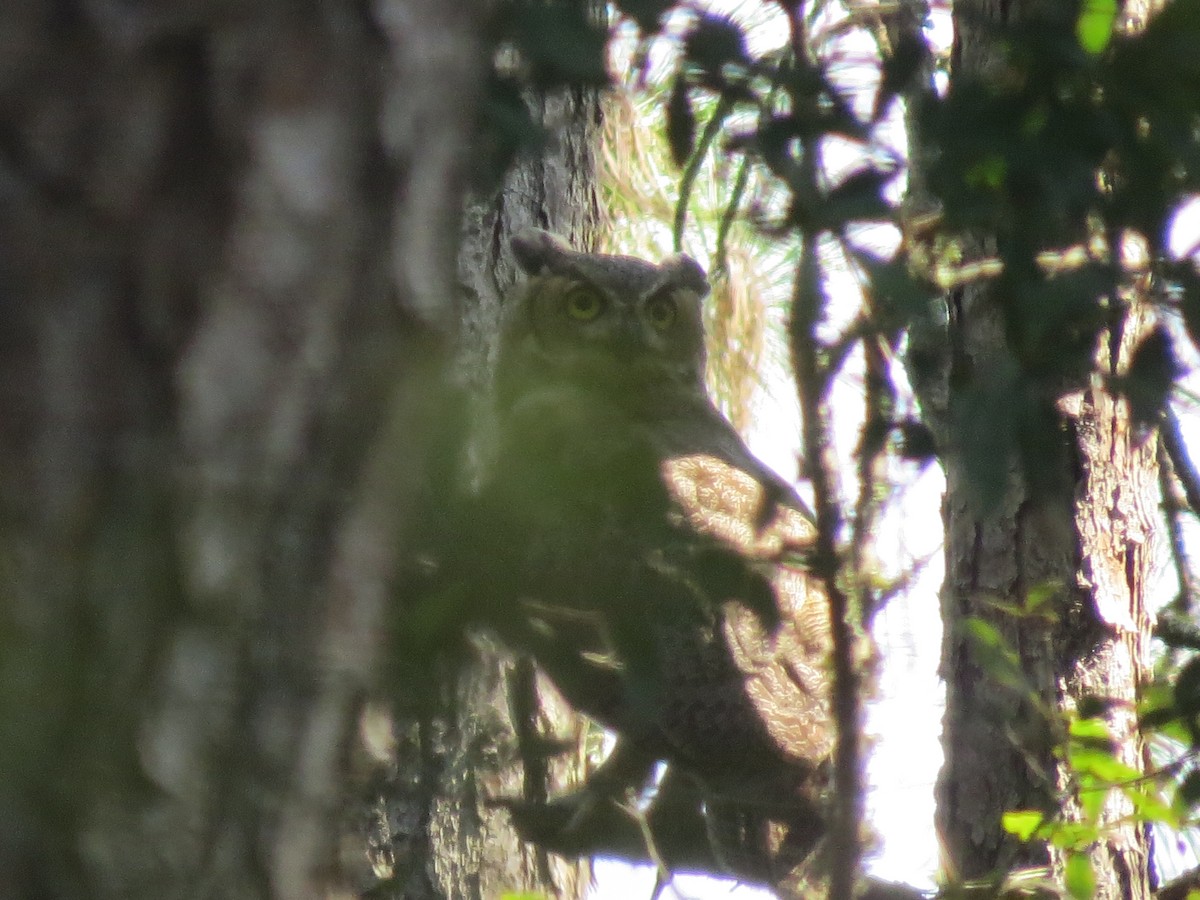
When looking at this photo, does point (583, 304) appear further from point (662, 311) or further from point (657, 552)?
point (657, 552)

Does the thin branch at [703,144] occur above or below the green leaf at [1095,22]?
below

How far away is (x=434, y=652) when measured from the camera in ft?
4.11

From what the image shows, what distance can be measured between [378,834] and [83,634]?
5.69 ft

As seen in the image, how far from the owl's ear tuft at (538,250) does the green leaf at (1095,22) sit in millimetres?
1950

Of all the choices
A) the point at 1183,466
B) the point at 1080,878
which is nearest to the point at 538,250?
the point at 1183,466

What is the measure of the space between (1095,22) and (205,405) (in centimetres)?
85

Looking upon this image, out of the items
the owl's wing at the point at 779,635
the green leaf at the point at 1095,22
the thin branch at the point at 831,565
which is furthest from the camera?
the owl's wing at the point at 779,635

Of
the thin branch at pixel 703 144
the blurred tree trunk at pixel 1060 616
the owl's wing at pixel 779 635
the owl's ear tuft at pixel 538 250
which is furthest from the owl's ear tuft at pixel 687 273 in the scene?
the thin branch at pixel 703 144

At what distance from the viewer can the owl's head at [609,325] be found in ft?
11.1

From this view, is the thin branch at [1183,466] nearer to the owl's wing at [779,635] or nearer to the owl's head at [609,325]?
the owl's wing at [779,635]

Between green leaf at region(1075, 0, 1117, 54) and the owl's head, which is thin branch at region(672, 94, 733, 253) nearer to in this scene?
green leaf at region(1075, 0, 1117, 54)

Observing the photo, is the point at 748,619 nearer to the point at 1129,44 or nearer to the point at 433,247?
the point at 1129,44

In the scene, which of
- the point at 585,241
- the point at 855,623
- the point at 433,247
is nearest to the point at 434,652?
the point at 855,623

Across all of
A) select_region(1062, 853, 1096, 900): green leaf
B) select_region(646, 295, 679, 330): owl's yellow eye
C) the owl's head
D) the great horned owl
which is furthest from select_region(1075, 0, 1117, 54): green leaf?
select_region(646, 295, 679, 330): owl's yellow eye
